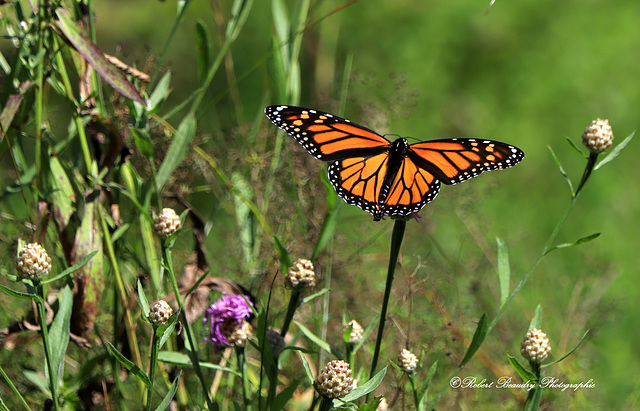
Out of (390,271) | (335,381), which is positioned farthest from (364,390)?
(390,271)

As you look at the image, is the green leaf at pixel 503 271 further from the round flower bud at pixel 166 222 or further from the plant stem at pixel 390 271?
the round flower bud at pixel 166 222

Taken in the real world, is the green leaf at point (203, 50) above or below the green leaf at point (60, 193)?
above

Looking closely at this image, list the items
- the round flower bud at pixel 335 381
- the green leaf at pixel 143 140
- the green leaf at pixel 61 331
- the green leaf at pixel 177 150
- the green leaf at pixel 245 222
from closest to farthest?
the round flower bud at pixel 335 381, the green leaf at pixel 61 331, the green leaf at pixel 143 140, the green leaf at pixel 177 150, the green leaf at pixel 245 222

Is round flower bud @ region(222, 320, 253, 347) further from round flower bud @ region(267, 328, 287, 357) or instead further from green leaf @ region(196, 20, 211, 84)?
green leaf @ region(196, 20, 211, 84)

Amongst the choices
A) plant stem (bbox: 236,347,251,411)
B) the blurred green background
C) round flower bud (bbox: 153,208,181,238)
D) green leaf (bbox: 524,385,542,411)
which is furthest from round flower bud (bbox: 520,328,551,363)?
the blurred green background

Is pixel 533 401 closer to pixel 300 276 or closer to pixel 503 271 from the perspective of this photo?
pixel 503 271

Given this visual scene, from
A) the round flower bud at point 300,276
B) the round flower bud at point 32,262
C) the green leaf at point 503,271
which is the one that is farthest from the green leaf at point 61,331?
the green leaf at point 503,271
